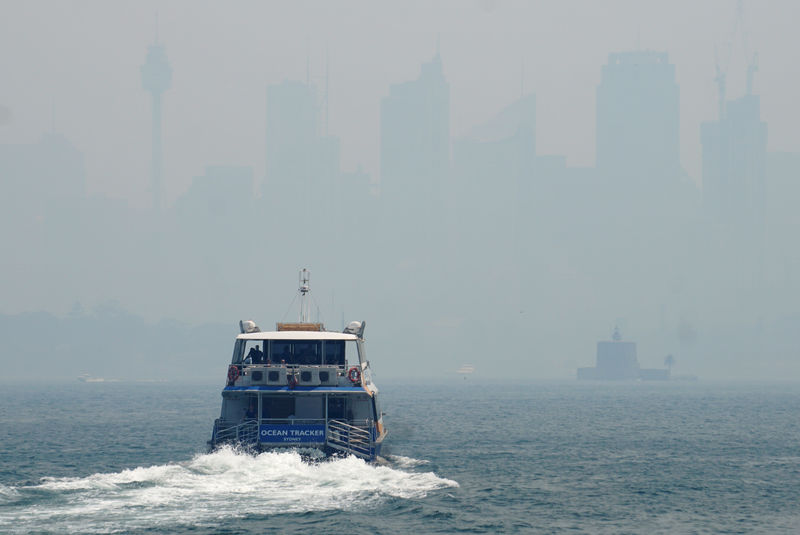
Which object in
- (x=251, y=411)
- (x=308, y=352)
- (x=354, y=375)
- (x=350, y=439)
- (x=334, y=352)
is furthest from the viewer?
(x=308, y=352)

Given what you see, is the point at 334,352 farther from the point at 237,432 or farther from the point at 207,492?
the point at 207,492

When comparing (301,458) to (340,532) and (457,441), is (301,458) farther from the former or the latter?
(457,441)

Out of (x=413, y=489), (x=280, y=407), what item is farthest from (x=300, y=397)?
(x=413, y=489)

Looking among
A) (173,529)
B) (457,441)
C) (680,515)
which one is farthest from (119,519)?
(457,441)

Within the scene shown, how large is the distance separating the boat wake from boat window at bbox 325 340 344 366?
605cm

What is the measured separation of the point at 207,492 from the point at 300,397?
27.3 ft

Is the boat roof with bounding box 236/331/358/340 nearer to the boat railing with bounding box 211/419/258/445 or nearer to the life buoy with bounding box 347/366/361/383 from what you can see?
the life buoy with bounding box 347/366/361/383

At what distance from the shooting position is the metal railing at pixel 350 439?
4188 cm

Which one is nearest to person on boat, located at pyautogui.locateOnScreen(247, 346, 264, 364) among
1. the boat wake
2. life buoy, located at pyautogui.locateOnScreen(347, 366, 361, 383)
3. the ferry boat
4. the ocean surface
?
the ferry boat

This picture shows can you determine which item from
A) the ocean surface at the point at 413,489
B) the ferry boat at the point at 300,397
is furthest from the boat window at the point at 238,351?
the ocean surface at the point at 413,489

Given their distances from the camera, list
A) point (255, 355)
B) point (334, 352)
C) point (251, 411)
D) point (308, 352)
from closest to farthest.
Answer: point (251, 411), point (334, 352), point (255, 355), point (308, 352)

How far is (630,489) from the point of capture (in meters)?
43.6

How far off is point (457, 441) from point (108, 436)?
1116 inches

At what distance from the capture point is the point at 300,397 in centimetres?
4472
